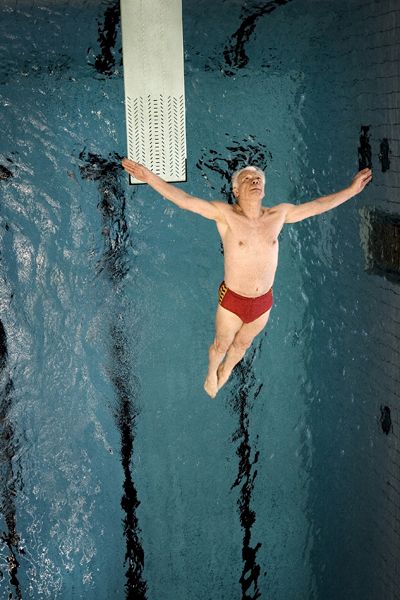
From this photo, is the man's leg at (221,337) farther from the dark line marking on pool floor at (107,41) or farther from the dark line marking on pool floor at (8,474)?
the dark line marking on pool floor at (107,41)

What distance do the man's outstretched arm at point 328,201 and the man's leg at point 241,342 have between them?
435 millimetres

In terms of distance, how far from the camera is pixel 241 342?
3730 mm

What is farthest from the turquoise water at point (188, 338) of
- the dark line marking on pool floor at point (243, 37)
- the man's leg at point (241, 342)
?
the man's leg at point (241, 342)

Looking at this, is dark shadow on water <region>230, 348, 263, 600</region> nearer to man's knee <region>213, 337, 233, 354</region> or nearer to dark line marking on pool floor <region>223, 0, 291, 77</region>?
man's knee <region>213, 337, 233, 354</region>

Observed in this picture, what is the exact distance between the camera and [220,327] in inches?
144

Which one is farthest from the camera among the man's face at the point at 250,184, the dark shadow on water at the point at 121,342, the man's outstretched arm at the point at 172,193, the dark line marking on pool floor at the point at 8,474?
the dark line marking on pool floor at the point at 8,474

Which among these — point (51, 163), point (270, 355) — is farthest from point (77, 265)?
point (270, 355)

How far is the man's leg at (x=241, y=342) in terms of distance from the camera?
3648 millimetres

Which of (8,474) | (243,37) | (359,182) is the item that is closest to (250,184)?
(359,182)

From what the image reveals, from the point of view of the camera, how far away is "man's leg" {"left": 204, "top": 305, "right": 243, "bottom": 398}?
362 centimetres

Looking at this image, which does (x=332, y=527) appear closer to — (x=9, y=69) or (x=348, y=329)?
(x=348, y=329)

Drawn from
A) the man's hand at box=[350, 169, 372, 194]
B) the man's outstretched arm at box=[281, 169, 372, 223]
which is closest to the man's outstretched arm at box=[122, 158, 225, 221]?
the man's outstretched arm at box=[281, 169, 372, 223]

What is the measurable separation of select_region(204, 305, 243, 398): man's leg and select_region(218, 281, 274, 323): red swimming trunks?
31 millimetres

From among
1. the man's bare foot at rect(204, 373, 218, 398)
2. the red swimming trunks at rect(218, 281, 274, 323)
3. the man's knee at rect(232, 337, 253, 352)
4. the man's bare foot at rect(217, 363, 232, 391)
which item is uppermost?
the red swimming trunks at rect(218, 281, 274, 323)
